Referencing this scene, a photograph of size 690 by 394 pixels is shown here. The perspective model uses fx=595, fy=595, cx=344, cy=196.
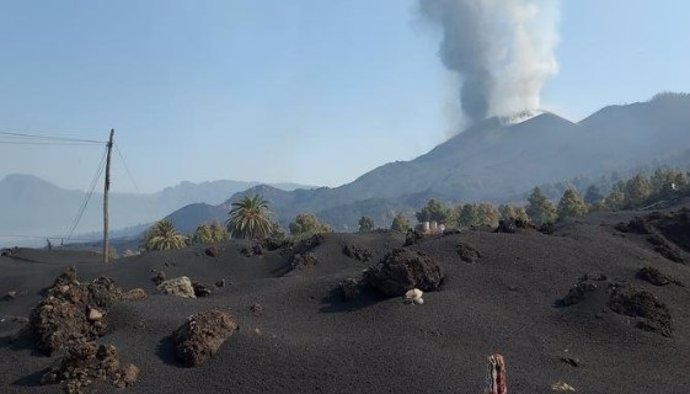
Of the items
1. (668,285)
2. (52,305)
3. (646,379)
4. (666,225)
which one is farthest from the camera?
(666,225)

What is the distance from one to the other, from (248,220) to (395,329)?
5675 centimetres

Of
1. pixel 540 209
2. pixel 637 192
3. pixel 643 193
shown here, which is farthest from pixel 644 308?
pixel 637 192

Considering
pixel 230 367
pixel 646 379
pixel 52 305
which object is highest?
pixel 52 305

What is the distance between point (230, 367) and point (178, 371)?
51.5 inches

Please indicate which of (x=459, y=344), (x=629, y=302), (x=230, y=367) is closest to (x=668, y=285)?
(x=629, y=302)

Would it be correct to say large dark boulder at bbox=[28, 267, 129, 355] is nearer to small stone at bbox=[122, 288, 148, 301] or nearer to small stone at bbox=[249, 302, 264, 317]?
small stone at bbox=[122, 288, 148, 301]

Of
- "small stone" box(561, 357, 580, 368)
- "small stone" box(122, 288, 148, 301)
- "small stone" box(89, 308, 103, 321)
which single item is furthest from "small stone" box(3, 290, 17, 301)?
"small stone" box(561, 357, 580, 368)

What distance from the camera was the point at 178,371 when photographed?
1519cm

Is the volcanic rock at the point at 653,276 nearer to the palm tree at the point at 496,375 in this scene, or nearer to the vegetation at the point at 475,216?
the palm tree at the point at 496,375

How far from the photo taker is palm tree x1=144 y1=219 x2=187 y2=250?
234 ft

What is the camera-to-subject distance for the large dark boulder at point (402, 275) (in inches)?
807

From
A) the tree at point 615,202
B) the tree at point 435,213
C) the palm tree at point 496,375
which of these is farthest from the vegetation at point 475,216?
the palm tree at point 496,375

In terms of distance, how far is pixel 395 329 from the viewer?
58.8 feet

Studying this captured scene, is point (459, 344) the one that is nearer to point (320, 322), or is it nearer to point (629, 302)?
point (320, 322)
